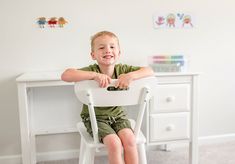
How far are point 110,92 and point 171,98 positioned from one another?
28.2 inches

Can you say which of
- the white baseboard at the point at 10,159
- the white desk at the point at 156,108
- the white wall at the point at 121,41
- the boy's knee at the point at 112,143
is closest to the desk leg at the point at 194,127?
the white desk at the point at 156,108

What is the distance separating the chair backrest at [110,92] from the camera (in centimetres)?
118

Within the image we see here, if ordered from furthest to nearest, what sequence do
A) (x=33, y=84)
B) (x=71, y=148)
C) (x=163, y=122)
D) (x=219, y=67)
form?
1. (x=219, y=67)
2. (x=71, y=148)
3. (x=163, y=122)
4. (x=33, y=84)

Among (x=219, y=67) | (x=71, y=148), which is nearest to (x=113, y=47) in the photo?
(x=71, y=148)

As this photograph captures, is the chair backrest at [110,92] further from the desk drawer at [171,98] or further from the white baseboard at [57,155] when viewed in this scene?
the white baseboard at [57,155]

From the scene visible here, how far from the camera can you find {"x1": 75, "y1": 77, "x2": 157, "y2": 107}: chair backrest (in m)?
1.18

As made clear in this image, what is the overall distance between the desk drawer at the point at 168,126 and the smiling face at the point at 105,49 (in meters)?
0.61

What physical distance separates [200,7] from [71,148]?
1.52 meters

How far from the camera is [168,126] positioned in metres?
1.82

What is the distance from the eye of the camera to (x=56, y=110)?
2.10 meters

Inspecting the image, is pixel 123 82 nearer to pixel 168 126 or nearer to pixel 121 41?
pixel 168 126

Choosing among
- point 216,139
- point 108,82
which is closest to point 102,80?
point 108,82

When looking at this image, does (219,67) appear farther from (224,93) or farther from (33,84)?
(33,84)

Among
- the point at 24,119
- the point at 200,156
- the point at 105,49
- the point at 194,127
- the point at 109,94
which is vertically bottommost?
the point at 200,156
